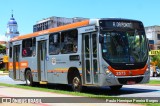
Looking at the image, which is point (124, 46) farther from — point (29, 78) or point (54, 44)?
point (29, 78)

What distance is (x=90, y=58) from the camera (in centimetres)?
1820

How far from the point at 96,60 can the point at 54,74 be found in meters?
4.74

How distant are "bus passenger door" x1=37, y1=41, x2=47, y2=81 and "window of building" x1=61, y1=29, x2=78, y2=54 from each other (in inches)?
101

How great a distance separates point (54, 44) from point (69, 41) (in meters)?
1.95

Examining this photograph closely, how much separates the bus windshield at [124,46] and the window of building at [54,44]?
421 centimetres

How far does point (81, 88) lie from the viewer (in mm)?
19125

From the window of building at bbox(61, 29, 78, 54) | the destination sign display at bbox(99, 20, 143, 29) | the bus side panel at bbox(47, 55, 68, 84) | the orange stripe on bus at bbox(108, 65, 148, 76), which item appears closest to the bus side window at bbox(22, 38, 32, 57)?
the bus side panel at bbox(47, 55, 68, 84)

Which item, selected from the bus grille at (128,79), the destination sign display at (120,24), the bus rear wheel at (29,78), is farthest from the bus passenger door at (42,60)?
the bus grille at (128,79)

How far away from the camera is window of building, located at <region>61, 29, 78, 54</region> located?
64.0ft

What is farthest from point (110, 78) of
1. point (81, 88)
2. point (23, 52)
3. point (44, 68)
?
point (23, 52)

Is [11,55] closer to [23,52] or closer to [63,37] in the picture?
[23,52]

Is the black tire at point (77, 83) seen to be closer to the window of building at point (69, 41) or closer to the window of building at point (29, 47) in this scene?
the window of building at point (69, 41)

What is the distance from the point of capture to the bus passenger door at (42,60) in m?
23.2

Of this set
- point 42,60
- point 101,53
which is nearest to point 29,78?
point 42,60
